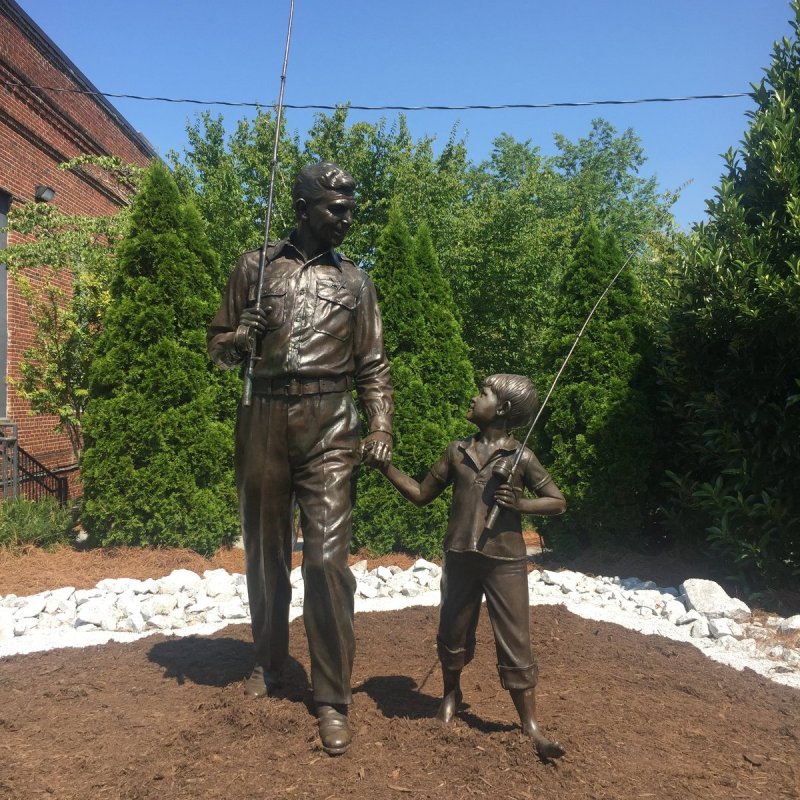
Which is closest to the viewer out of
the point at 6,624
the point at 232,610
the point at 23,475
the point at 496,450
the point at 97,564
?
the point at 496,450

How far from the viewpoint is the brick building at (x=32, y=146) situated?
11.1 m

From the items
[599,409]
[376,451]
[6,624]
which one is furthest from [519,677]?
[599,409]

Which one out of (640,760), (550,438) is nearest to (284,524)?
(640,760)

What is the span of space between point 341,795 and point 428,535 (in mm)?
5352

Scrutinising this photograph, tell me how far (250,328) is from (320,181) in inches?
29.4

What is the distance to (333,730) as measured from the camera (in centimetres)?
320

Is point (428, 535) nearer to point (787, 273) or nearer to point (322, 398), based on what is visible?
point (787, 273)

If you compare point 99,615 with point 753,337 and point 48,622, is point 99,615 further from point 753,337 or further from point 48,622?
point 753,337

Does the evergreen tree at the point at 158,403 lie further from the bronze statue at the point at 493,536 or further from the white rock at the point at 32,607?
the bronze statue at the point at 493,536

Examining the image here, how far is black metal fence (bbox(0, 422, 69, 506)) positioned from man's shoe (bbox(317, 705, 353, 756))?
801 cm

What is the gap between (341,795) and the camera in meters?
2.82

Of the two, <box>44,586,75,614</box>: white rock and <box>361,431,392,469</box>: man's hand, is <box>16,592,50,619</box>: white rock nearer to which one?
<box>44,586,75,614</box>: white rock

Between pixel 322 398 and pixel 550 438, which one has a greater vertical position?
pixel 322 398

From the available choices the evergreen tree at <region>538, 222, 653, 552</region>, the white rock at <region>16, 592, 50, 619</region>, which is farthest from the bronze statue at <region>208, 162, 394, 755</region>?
the evergreen tree at <region>538, 222, 653, 552</region>
